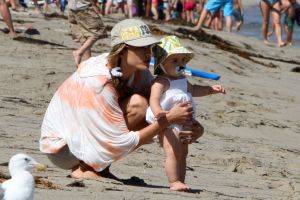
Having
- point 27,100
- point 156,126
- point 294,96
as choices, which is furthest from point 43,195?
point 294,96

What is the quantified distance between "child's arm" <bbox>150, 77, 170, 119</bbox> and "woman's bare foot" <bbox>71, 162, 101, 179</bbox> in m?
0.56

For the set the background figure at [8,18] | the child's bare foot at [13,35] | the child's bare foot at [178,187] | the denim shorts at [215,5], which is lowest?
the denim shorts at [215,5]

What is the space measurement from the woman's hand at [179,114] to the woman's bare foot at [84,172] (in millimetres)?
599

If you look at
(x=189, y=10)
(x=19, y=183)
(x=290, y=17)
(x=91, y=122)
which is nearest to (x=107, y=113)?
(x=91, y=122)

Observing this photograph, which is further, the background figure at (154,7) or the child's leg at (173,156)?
the background figure at (154,7)

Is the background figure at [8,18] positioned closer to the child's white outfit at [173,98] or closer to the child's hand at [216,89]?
the child's hand at [216,89]

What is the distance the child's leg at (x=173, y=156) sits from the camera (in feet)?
17.8

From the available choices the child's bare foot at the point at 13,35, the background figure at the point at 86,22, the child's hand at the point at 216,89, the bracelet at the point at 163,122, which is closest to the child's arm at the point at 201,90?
the child's hand at the point at 216,89

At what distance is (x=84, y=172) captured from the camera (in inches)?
220

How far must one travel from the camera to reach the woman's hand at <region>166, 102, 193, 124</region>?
17.4 ft

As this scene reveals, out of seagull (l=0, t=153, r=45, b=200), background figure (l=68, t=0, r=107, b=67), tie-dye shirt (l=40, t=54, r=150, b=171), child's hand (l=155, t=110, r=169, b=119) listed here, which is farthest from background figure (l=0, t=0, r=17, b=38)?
seagull (l=0, t=153, r=45, b=200)

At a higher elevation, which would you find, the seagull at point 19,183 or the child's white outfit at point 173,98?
the seagull at point 19,183

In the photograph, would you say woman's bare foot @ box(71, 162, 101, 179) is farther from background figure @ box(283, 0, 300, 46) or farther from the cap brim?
background figure @ box(283, 0, 300, 46)

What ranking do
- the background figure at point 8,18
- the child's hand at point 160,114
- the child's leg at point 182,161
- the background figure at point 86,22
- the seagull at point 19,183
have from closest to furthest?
the seagull at point 19,183
the child's hand at point 160,114
the child's leg at point 182,161
the background figure at point 86,22
the background figure at point 8,18
